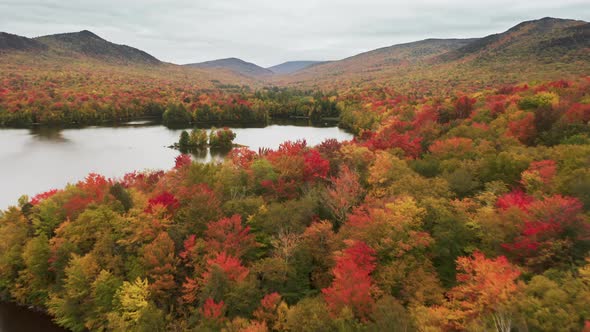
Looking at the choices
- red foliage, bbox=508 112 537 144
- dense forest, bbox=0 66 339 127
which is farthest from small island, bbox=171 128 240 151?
red foliage, bbox=508 112 537 144

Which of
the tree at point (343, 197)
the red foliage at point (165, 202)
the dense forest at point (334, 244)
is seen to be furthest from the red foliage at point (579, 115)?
the red foliage at point (165, 202)

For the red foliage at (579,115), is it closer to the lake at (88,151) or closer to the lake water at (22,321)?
the lake water at (22,321)

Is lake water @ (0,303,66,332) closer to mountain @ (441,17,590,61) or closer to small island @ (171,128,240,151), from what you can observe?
small island @ (171,128,240,151)

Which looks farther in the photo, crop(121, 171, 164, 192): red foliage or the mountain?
the mountain

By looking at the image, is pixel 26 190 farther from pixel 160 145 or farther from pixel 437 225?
pixel 437 225

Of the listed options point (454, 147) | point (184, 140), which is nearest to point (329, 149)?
point (454, 147)
